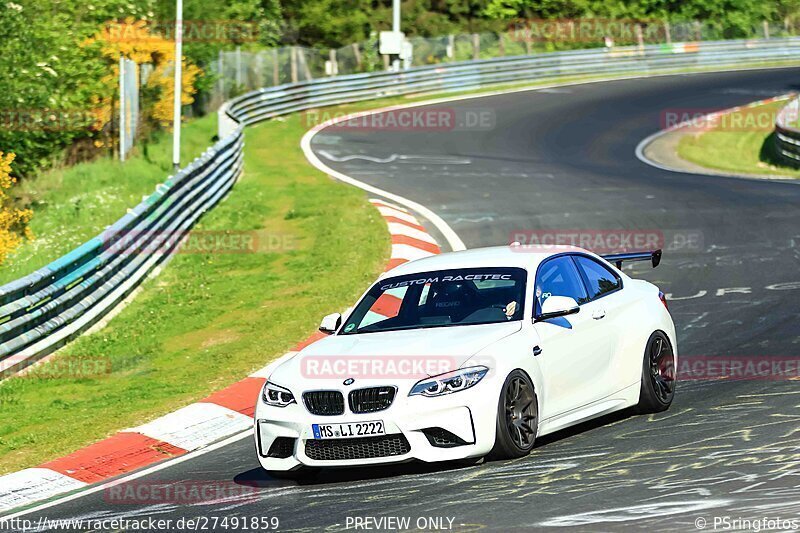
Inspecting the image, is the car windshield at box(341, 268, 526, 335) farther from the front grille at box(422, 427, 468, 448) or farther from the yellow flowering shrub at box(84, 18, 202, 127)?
the yellow flowering shrub at box(84, 18, 202, 127)

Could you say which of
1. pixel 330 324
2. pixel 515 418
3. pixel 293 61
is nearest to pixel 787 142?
pixel 330 324

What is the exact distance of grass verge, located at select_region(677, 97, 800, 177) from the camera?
1160 inches

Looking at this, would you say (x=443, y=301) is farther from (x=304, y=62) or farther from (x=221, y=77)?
(x=304, y=62)

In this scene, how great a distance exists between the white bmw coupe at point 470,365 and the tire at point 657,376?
0.04 feet

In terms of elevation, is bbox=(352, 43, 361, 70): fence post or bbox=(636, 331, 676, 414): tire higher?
bbox=(352, 43, 361, 70): fence post

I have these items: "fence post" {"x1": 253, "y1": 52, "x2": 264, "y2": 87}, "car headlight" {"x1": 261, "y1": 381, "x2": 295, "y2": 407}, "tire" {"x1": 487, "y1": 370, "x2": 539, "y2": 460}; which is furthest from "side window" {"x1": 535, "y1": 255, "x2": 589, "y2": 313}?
"fence post" {"x1": 253, "y1": 52, "x2": 264, "y2": 87}

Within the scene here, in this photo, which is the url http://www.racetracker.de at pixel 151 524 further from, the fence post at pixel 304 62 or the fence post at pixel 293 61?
the fence post at pixel 304 62

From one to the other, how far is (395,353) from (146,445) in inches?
122

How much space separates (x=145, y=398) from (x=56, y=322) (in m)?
3.10

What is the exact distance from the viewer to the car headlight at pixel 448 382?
8.58m

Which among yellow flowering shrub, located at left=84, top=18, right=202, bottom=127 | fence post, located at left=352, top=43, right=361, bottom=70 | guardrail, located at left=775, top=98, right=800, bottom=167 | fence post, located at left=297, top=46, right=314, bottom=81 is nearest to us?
guardrail, located at left=775, top=98, right=800, bottom=167

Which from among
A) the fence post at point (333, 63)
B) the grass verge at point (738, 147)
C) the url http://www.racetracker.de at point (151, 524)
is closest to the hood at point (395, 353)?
the url http://www.racetracker.de at point (151, 524)

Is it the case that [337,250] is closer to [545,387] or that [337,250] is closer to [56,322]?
[56,322]

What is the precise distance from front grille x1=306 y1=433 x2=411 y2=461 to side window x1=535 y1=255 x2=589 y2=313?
70.4 inches
